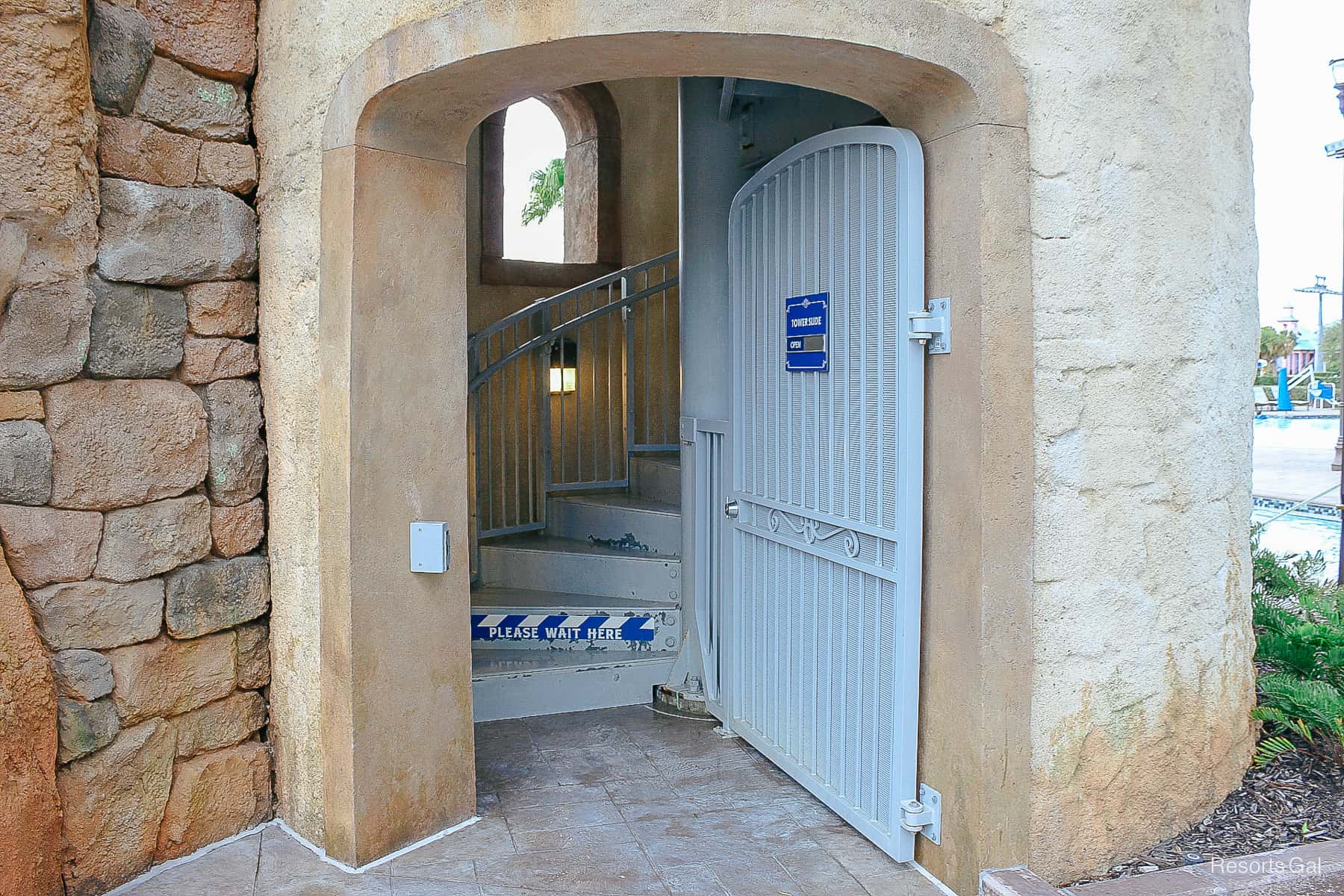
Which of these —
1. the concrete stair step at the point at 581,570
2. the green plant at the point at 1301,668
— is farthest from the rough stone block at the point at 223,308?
the green plant at the point at 1301,668

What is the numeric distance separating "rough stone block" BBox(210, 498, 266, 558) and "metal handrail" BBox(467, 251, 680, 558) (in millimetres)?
1754

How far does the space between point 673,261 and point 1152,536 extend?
179 inches

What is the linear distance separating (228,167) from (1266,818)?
358 centimetres

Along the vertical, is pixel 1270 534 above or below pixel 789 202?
below

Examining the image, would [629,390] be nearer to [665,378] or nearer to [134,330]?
[665,378]

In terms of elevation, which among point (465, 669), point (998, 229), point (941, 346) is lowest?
point (465, 669)

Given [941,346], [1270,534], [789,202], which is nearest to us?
[941,346]

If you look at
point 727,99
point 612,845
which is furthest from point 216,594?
point 727,99

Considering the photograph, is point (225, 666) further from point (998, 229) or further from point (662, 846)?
point (998, 229)

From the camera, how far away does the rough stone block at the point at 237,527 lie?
320 centimetres

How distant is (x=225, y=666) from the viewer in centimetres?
323

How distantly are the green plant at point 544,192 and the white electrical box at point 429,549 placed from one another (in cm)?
1365

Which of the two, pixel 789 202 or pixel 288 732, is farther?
pixel 789 202

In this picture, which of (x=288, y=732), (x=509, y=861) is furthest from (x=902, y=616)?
(x=288, y=732)
